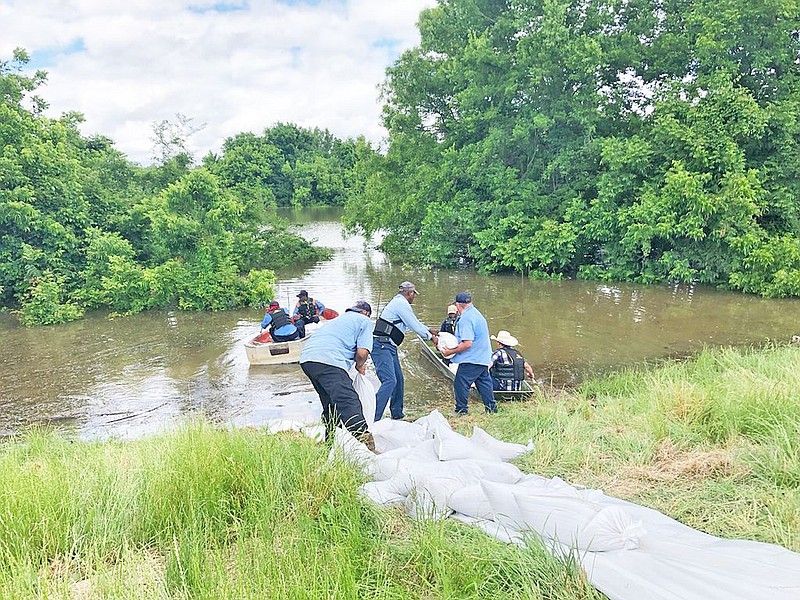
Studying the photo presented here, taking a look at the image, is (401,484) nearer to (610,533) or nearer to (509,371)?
(610,533)

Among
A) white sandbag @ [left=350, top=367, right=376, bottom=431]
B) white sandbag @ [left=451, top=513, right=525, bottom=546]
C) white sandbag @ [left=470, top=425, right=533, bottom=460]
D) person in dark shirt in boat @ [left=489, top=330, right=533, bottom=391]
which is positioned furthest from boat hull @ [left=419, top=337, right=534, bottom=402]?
white sandbag @ [left=451, top=513, right=525, bottom=546]

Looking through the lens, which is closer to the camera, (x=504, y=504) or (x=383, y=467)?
(x=504, y=504)

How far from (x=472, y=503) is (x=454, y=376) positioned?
219 inches

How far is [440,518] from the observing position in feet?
10.9

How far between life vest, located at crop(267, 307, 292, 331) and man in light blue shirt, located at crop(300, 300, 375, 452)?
5103 mm

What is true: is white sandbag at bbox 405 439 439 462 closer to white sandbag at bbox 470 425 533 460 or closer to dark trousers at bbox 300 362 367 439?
white sandbag at bbox 470 425 533 460

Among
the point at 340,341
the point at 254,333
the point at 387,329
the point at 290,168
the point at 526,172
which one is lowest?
the point at 254,333

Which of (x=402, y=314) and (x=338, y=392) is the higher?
(x=402, y=314)

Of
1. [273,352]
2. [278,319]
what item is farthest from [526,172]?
[273,352]

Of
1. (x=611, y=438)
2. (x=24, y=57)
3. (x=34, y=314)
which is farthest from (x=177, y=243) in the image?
(x=611, y=438)

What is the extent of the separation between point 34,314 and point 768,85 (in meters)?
22.4

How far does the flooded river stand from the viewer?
30.0ft

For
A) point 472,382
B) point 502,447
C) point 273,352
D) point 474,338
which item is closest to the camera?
point 502,447

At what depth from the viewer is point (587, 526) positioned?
10.3 ft
